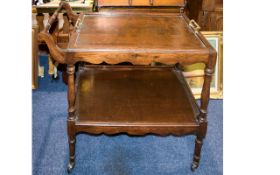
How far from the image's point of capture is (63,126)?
8.52 ft

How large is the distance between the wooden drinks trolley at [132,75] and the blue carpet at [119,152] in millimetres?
131

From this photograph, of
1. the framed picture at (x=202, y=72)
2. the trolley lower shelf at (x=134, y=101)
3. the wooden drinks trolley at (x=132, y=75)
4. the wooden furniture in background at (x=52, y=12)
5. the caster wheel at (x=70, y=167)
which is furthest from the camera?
the framed picture at (x=202, y=72)

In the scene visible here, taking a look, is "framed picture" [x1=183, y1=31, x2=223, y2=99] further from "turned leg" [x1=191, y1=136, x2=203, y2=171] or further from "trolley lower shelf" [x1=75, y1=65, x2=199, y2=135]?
"turned leg" [x1=191, y1=136, x2=203, y2=171]

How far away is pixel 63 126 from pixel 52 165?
476 millimetres

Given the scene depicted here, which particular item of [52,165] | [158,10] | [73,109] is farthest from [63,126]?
[158,10]

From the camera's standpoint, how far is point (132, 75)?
8.37ft

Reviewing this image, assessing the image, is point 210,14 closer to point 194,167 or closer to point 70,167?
point 194,167

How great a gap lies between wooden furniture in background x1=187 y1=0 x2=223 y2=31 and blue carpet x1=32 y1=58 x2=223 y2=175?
3.48 ft

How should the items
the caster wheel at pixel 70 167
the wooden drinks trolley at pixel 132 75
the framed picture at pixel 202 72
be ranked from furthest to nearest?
1. the framed picture at pixel 202 72
2. the caster wheel at pixel 70 167
3. the wooden drinks trolley at pixel 132 75

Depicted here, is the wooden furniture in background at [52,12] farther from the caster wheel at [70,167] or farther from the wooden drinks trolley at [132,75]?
the caster wheel at [70,167]

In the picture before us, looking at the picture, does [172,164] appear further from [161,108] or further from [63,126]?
[63,126]

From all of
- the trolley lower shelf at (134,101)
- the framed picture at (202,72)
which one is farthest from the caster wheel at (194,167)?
the framed picture at (202,72)

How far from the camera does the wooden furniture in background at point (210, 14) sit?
3297 millimetres

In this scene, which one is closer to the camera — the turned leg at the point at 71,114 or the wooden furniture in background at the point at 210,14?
the turned leg at the point at 71,114
